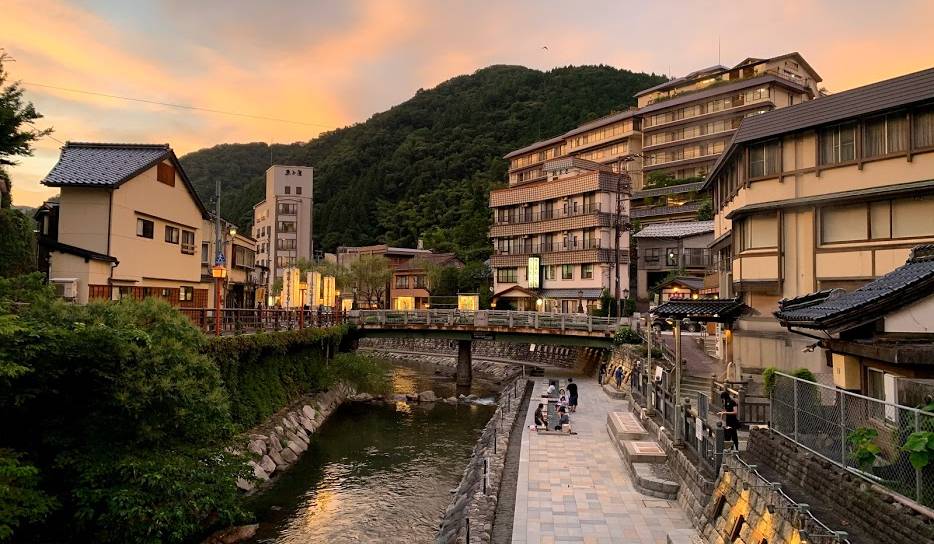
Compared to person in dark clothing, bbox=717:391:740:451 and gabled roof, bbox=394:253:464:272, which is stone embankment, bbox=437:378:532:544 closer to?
person in dark clothing, bbox=717:391:740:451

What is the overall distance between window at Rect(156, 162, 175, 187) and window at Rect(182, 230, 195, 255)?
10.2 feet

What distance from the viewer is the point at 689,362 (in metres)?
30.8

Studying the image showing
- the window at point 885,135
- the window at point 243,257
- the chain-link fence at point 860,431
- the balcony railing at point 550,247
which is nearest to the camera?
the chain-link fence at point 860,431

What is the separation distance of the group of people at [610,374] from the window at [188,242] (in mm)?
25846

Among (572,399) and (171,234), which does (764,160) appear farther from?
(171,234)

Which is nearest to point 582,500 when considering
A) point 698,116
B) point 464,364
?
point 464,364

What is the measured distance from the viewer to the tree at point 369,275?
216ft

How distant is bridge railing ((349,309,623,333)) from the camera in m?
39.1

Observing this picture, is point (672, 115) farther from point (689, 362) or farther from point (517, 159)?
point (689, 362)

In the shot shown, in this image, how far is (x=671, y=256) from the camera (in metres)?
55.8

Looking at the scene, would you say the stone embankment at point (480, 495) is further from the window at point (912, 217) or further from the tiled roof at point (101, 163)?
the tiled roof at point (101, 163)

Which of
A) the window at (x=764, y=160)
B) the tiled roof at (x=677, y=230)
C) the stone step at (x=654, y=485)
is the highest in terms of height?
the tiled roof at (x=677, y=230)

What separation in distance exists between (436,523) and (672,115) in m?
69.5

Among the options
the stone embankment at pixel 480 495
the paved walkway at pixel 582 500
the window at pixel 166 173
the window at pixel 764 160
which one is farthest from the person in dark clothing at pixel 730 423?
the window at pixel 166 173
